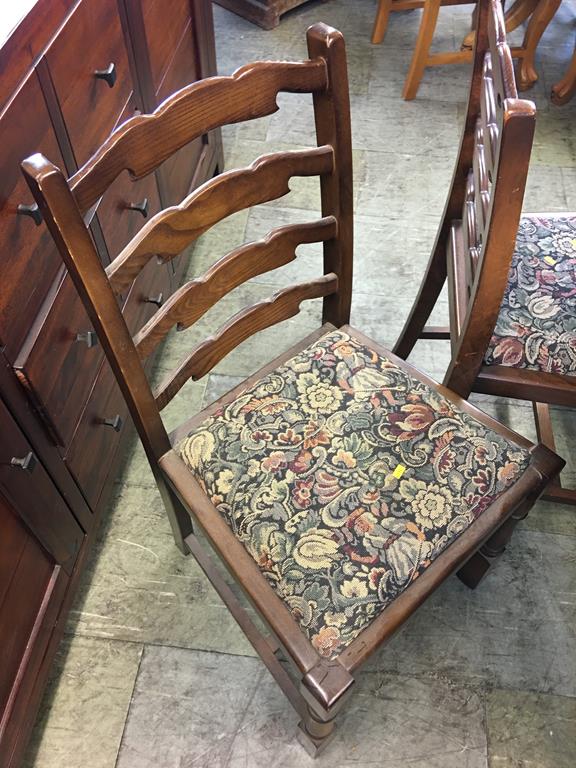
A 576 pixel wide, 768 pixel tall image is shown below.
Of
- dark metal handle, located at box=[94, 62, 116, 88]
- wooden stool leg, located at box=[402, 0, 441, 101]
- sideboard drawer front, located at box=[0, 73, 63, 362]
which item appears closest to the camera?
sideboard drawer front, located at box=[0, 73, 63, 362]

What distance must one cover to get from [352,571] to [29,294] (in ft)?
1.90

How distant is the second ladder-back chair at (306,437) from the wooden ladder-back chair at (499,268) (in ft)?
0.38

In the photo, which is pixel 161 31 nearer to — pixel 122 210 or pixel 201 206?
pixel 122 210

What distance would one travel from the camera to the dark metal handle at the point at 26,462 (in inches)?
34.1

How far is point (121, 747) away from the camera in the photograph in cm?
109

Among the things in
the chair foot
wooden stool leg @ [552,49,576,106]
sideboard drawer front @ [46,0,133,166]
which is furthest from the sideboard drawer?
wooden stool leg @ [552,49,576,106]

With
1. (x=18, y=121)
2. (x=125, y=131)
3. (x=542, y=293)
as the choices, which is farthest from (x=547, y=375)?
(x=18, y=121)

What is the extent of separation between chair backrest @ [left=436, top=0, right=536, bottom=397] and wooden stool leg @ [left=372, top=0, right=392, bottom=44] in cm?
165

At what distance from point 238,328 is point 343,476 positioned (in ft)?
0.94

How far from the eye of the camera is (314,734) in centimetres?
98

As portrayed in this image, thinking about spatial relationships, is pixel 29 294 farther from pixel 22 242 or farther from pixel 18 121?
pixel 18 121

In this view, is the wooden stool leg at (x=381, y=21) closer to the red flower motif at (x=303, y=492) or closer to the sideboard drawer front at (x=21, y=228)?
the sideboard drawer front at (x=21, y=228)

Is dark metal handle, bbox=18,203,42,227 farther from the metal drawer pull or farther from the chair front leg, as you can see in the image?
the chair front leg

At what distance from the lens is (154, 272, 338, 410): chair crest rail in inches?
37.0
